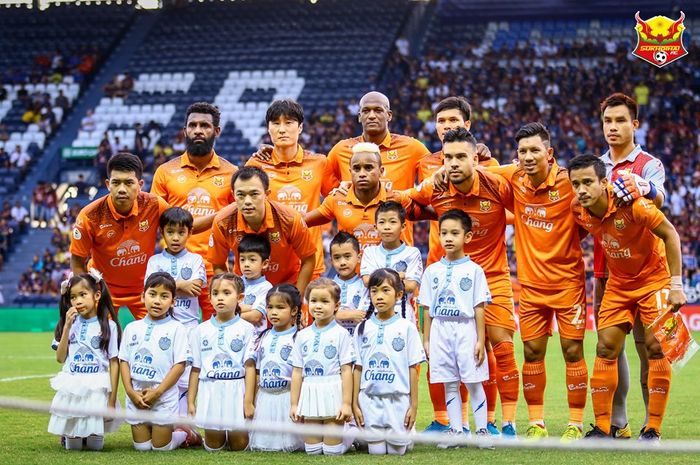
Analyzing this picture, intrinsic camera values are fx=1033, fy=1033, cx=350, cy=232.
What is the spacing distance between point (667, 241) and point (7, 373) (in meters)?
10.7

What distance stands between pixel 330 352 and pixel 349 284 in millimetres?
786

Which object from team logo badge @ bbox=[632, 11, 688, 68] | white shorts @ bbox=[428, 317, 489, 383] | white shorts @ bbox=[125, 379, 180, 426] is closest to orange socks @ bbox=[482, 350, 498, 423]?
white shorts @ bbox=[428, 317, 489, 383]

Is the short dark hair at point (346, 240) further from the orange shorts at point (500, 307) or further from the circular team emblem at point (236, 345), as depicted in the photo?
the orange shorts at point (500, 307)

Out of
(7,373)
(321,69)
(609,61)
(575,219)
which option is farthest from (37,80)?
(575,219)

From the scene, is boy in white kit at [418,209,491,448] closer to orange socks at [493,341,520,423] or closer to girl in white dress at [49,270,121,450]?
orange socks at [493,341,520,423]

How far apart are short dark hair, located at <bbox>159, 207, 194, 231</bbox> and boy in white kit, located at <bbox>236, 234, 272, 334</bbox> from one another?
508mm

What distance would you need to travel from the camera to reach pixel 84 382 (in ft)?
24.9

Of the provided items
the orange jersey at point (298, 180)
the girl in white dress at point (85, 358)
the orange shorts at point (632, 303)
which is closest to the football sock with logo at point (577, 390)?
the orange shorts at point (632, 303)

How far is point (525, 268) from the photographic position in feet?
26.2

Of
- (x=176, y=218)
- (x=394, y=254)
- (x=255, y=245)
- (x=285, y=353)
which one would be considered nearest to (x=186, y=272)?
(x=176, y=218)

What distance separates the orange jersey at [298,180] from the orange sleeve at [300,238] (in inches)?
27.1

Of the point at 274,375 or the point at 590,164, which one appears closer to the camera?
the point at 590,164

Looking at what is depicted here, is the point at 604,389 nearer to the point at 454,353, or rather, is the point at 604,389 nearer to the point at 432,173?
the point at 454,353

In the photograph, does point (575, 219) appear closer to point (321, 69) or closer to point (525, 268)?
point (525, 268)
